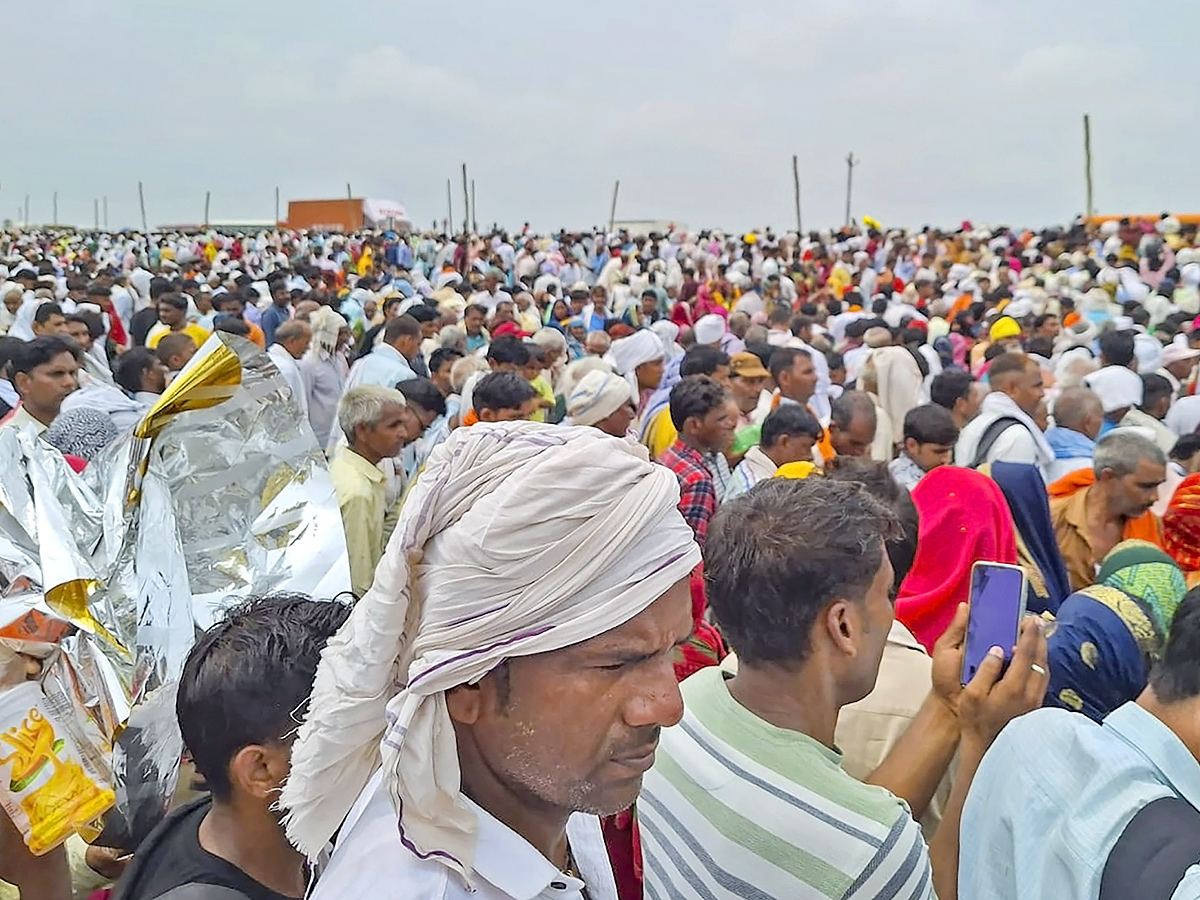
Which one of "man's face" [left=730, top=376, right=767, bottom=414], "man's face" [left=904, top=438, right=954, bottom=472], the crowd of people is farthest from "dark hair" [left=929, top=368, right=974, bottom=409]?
the crowd of people

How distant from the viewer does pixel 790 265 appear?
64.7 feet

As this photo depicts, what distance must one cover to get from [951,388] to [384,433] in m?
3.35

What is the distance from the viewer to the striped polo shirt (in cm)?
166

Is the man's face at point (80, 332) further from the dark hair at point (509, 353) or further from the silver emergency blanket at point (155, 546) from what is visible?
the silver emergency blanket at point (155, 546)

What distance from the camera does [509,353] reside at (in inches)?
264

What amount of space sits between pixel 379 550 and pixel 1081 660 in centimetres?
283

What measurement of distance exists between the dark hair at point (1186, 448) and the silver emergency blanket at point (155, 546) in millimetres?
4244

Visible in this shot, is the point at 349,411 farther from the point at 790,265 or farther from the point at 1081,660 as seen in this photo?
the point at 790,265

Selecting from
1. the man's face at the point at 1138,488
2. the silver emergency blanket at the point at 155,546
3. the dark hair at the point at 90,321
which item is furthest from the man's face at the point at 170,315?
the man's face at the point at 1138,488

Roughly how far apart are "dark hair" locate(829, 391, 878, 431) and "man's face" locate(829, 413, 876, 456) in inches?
0.6

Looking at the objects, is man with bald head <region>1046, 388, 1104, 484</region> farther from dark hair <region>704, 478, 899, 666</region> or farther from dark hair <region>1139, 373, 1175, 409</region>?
dark hair <region>704, 478, 899, 666</region>

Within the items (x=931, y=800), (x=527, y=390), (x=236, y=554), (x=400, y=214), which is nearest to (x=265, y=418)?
(x=236, y=554)

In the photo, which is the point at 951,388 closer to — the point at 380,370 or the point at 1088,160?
the point at 380,370

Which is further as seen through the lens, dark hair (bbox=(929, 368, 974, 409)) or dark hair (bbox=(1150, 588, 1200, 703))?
dark hair (bbox=(929, 368, 974, 409))
